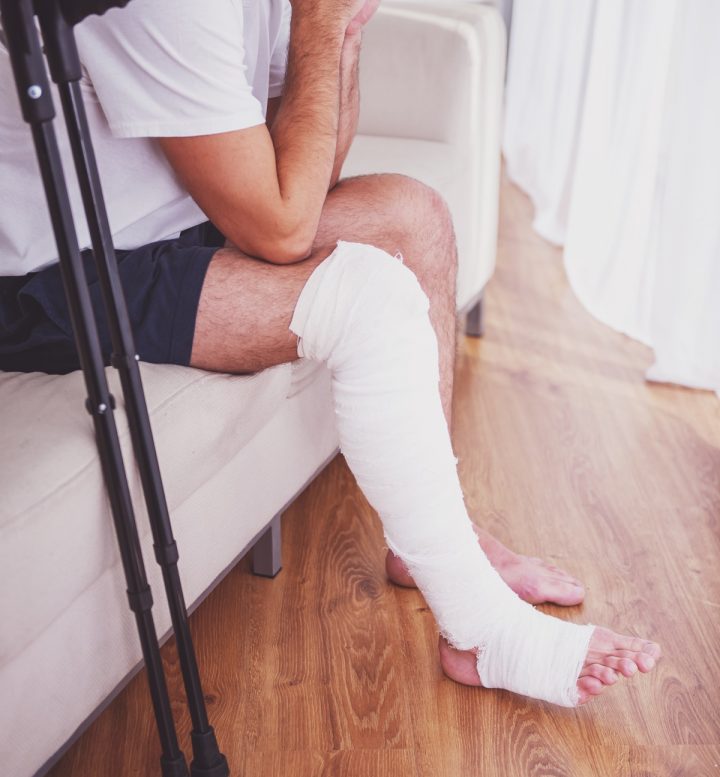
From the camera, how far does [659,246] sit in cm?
205

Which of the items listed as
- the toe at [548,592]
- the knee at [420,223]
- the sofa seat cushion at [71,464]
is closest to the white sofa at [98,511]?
the sofa seat cushion at [71,464]

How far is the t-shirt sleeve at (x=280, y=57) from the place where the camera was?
1432 mm

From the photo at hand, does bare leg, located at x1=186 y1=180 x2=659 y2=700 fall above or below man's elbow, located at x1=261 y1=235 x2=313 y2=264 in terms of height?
below

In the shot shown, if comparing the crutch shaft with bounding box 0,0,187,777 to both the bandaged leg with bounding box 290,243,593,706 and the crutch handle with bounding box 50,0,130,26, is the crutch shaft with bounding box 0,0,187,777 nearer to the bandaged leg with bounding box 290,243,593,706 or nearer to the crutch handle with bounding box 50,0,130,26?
the crutch handle with bounding box 50,0,130,26

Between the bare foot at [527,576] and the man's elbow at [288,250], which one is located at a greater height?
the man's elbow at [288,250]

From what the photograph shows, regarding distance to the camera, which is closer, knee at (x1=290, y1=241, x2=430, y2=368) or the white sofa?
the white sofa

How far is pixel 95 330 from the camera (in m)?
0.91

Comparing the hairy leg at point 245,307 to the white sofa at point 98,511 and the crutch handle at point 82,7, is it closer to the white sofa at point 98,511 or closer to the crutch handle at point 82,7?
the white sofa at point 98,511

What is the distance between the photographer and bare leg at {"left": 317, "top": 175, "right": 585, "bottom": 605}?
129 cm

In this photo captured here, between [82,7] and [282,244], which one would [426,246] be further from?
[82,7]

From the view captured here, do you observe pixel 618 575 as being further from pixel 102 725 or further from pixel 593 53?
pixel 593 53

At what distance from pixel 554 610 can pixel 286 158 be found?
733 mm

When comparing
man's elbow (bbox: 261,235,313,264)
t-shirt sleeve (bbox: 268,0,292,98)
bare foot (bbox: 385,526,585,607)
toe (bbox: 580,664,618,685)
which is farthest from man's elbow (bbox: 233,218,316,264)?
toe (bbox: 580,664,618,685)

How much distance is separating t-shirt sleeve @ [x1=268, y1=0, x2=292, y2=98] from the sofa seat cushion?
468 mm
